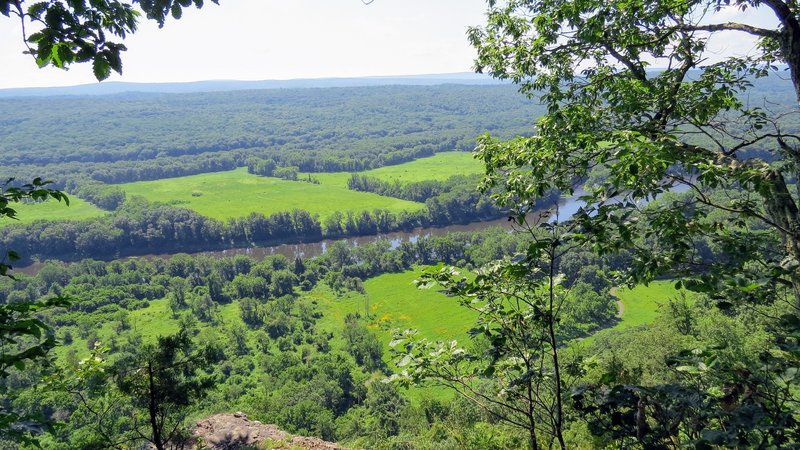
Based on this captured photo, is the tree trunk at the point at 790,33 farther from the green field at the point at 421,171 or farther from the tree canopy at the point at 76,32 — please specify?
the green field at the point at 421,171

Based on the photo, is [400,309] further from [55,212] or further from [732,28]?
[55,212]

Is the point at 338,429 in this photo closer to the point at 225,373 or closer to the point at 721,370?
the point at 225,373

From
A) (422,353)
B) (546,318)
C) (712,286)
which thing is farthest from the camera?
(422,353)

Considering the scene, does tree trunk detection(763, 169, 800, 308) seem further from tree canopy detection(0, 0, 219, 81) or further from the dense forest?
tree canopy detection(0, 0, 219, 81)

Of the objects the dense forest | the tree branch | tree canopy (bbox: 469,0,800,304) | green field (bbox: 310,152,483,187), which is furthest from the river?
the tree branch

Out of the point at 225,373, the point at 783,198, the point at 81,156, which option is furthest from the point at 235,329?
the point at 81,156

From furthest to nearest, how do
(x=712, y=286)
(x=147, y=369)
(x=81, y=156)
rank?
(x=81, y=156)
(x=147, y=369)
(x=712, y=286)

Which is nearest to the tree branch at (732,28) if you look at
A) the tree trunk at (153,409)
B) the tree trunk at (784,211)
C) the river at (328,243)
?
the tree trunk at (784,211)

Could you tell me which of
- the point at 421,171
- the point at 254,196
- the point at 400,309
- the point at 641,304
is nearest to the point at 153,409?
the point at 400,309
